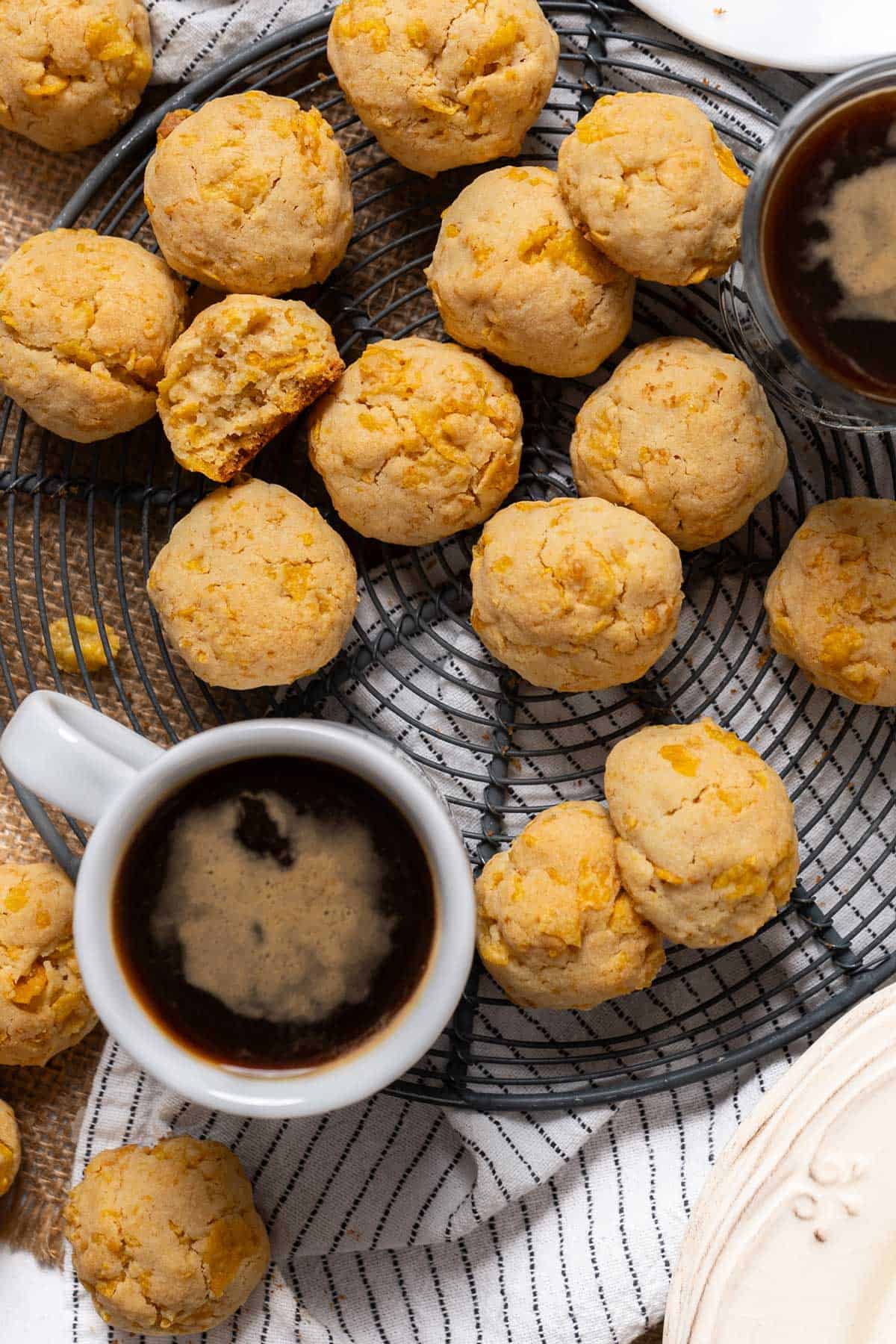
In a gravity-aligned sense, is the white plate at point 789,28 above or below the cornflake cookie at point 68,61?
above

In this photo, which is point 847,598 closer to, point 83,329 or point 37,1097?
point 83,329

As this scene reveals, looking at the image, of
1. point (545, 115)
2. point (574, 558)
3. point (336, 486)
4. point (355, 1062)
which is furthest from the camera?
point (545, 115)

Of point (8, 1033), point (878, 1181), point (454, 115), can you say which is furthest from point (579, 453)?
point (8, 1033)

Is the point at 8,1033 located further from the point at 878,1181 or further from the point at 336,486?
the point at 878,1181

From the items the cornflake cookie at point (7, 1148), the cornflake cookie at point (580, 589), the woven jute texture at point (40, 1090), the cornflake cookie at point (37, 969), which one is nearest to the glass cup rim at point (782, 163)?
the cornflake cookie at point (580, 589)

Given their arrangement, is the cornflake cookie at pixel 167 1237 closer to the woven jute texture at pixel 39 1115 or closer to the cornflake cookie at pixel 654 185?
the woven jute texture at pixel 39 1115
